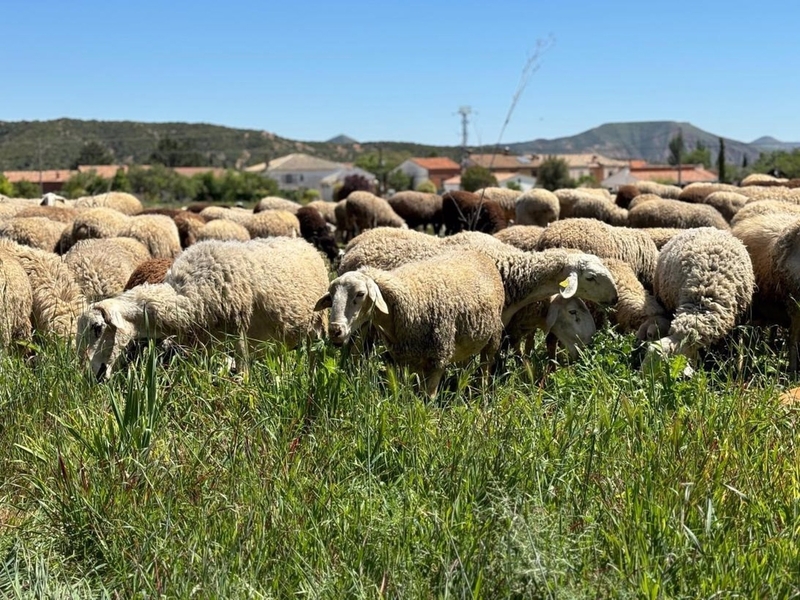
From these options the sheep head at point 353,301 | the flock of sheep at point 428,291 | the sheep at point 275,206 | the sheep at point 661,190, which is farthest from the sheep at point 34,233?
the sheep at point 661,190

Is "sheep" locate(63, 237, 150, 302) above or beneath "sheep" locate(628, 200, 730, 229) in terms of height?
beneath

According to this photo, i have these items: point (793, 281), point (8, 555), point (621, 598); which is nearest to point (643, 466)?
point (621, 598)

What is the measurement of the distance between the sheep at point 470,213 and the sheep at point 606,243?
372 inches

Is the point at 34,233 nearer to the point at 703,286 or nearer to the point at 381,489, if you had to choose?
the point at 703,286

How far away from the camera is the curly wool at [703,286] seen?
7.05 m

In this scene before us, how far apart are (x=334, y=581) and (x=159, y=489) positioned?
1.12m

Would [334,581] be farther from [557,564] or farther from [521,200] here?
[521,200]

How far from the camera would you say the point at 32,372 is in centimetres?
564

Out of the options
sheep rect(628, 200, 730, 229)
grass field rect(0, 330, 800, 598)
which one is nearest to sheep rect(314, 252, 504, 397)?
grass field rect(0, 330, 800, 598)

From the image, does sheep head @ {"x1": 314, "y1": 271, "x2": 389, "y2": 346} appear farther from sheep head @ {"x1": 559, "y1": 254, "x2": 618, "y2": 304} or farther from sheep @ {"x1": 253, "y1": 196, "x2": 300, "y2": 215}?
sheep @ {"x1": 253, "y1": 196, "x2": 300, "y2": 215}

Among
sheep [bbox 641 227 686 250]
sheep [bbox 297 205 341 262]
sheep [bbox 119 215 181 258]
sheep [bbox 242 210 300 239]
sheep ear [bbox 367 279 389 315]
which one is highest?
sheep [bbox 641 227 686 250]

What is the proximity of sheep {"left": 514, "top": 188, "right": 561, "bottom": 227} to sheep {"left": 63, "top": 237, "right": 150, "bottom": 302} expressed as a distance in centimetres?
1106

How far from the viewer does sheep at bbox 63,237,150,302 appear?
27.8 feet

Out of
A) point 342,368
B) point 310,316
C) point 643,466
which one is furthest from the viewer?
point 310,316
